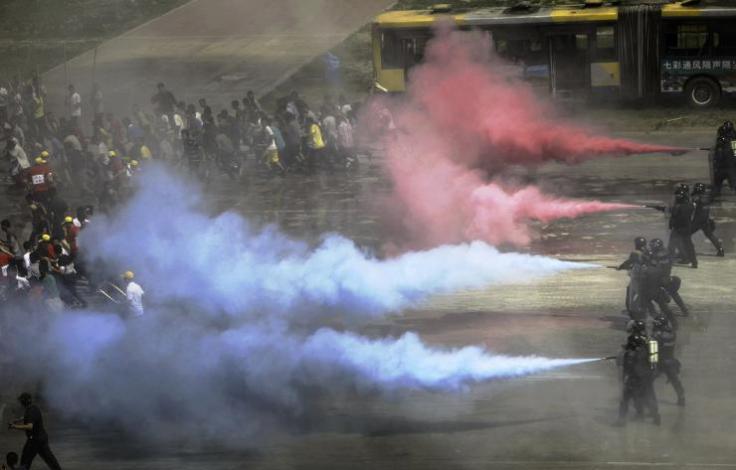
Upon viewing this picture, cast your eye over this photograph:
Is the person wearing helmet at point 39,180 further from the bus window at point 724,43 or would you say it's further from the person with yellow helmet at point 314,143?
the bus window at point 724,43

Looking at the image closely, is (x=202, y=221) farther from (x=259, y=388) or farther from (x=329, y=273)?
(x=259, y=388)

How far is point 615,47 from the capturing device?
35875mm

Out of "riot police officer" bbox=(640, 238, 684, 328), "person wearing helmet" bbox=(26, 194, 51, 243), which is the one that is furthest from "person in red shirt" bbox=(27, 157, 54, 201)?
"riot police officer" bbox=(640, 238, 684, 328)

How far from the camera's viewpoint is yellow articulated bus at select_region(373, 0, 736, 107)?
1387 inches

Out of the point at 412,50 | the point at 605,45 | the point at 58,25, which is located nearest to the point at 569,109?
the point at 605,45

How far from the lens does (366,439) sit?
15688 millimetres

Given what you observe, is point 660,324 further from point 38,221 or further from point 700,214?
point 38,221

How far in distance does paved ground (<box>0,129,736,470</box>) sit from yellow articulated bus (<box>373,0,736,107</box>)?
13.4m

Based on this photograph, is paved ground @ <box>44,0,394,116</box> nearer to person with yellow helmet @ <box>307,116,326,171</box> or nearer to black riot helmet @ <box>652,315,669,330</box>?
person with yellow helmet @ <box>307,116,326,171</box>

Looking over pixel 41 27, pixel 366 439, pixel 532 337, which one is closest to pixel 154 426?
pixel 366 439

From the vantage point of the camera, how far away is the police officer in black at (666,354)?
15734mm

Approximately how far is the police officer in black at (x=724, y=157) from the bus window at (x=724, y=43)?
9011mm

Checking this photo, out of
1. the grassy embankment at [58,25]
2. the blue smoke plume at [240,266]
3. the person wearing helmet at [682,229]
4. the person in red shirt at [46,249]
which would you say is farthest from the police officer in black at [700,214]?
the grassy embankment at [58,25]

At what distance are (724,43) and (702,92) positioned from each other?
4.89 feet
